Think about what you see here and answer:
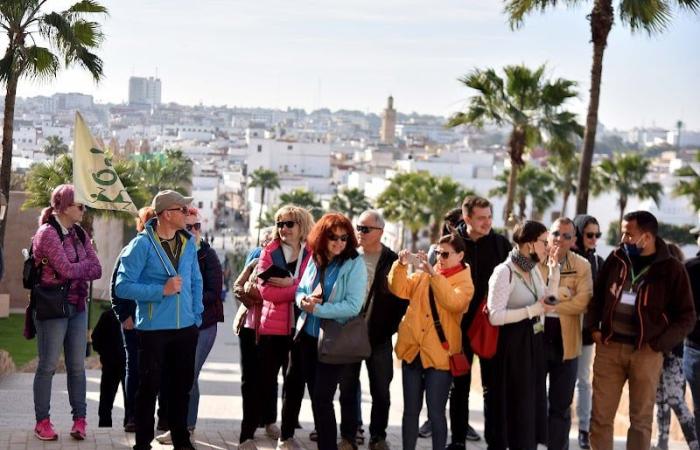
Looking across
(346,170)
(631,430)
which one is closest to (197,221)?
(631,430)

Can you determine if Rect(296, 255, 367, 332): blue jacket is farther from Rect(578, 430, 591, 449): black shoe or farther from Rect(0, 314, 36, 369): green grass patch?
Rect(0, 314, 36, 369): green grass patch

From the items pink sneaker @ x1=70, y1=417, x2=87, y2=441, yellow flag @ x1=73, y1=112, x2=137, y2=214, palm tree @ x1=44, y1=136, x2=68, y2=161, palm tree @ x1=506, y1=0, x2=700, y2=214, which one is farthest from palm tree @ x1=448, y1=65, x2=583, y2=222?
palm tree @ x1=44, y1=136, x2=68, y2=161

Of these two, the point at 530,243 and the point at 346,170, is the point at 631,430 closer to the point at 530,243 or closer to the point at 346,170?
the point at 530,243

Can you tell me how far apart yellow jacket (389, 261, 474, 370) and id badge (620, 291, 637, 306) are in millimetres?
1049

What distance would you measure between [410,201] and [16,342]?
3295 cm

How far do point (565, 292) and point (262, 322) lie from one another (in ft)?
7.19

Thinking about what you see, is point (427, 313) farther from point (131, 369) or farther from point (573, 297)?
point (131, 369)

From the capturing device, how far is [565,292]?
849 centimetres

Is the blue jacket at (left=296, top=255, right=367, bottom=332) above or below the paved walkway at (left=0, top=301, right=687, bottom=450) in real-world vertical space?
above

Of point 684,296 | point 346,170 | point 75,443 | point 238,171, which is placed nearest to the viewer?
point 684,296

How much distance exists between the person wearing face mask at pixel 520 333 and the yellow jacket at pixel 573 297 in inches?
9.6

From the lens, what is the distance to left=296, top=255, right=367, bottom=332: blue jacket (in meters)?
7.77

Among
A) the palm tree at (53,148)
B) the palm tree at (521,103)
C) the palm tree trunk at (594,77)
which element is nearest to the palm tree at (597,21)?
the palm tree trunk at (594,77)

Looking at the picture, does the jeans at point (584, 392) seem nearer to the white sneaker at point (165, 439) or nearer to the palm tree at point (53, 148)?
the white sneaker at point (165, 439)
